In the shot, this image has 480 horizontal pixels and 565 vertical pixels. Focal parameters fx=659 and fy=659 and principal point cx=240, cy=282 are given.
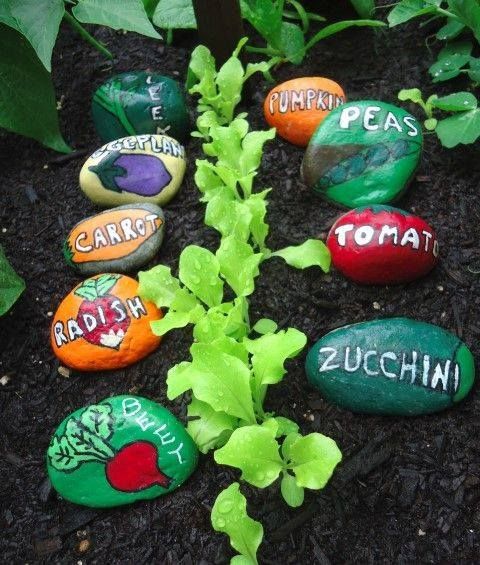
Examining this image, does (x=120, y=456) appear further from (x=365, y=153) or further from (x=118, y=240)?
(x=365, y=153)

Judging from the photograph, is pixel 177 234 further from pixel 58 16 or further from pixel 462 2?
pixel 462 2

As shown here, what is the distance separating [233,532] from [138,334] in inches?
14.2

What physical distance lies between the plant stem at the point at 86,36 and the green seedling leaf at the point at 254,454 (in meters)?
1.02

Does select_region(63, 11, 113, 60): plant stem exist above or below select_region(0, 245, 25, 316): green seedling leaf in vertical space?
above

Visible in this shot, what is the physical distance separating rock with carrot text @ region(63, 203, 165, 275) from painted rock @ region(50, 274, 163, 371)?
8 cm

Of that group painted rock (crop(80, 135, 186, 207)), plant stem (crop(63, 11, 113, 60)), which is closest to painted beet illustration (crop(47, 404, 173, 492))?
painted rock (crop(80, 135, 186, 207))

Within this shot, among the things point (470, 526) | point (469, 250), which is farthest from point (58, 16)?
point (470, 526)

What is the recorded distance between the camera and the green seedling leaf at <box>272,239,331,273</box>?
108cm

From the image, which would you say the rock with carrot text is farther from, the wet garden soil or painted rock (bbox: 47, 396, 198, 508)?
painted rock (bbox: 47, 396, 198, 508)

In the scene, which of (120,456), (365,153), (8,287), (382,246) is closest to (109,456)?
(120,456)

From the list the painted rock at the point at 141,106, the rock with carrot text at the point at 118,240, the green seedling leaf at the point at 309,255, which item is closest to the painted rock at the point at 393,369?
the green seedling leaf at the point at 309,255

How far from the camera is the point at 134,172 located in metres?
1.23

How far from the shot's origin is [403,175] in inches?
45.4

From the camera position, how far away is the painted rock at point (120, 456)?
906 millimetres
